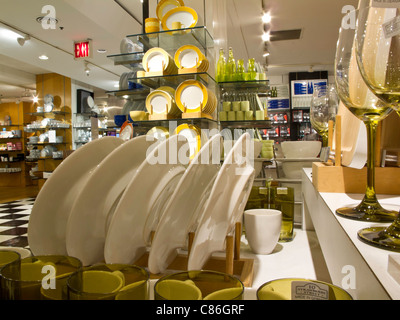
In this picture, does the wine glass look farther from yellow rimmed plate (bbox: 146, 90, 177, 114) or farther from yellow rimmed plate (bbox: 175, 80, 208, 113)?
yellow rimmed plate (bbox: 146, 90, 177, 114)

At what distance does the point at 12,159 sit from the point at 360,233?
11.4 metres

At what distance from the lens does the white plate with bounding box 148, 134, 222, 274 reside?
609 millimetres

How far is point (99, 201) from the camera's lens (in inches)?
26.0

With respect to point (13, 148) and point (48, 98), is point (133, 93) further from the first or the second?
point (13, 148)

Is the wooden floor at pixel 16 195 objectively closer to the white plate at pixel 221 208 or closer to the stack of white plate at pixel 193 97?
the stack of white plate at pixel 193 97

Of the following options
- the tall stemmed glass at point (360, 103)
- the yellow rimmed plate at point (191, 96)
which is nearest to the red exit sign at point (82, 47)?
the yellow rimmed plate at point (191, 96)

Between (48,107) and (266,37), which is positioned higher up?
(266,37)

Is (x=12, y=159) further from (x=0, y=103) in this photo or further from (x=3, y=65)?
(x=3, y=65)

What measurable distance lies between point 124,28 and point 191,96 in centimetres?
241

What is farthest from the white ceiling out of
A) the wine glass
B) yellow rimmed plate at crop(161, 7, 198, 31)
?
the wine glass

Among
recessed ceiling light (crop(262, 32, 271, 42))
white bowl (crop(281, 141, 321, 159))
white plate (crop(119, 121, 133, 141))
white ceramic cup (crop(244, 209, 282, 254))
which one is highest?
recessed ceiling light (crop(262, 32, 271, 42))

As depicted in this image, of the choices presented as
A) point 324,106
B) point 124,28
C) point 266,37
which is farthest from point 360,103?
point 266,37

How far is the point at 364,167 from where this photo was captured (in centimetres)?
76

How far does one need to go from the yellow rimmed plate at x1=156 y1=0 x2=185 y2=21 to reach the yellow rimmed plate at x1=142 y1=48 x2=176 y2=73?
0.41 metres
